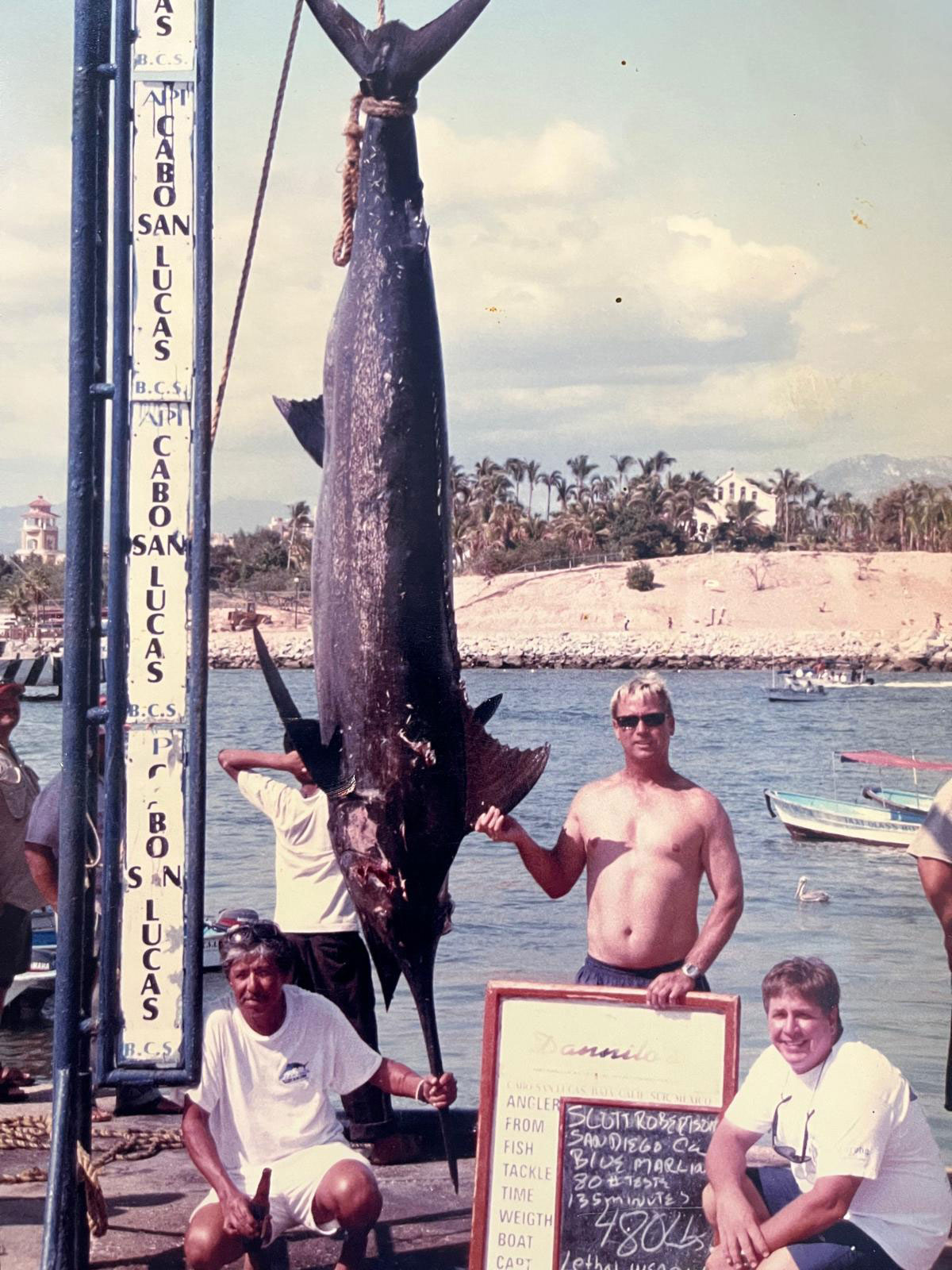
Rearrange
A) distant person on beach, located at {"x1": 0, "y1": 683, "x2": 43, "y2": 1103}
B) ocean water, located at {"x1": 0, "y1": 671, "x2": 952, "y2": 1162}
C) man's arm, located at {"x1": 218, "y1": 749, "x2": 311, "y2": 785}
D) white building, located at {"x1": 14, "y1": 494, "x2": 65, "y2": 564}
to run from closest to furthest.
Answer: man's arm, located at {"x1": 218, "y1": 749, "x2": 311, "y2": 785} < distant person on beach, located at {"x1": 0, "y1": 683, "x2": 43, "y2": 1103} < ocean water, located at {"x1": 0, "y1": 671, "x2": 952, "y2": 1162} < white building, located at {"x1": 14, "y1": 494, "x2": 65, "y2": 564}

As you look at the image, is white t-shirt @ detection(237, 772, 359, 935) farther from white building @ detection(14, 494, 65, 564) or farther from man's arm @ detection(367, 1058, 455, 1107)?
white building @ detection(14, 494, 65, 564)

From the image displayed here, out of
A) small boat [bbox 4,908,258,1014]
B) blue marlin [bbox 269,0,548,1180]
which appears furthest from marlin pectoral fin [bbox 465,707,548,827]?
small boat [bbox 4,908,258,1014]

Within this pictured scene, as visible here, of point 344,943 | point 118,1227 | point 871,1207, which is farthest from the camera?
point 344,943

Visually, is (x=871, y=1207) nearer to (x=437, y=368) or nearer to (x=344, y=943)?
(x=344, y=943)

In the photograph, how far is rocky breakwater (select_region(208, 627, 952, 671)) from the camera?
5184 centimetres

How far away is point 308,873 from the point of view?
12.6 feet

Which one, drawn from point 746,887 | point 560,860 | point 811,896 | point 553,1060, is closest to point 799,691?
point 746,887

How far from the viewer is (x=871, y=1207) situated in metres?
2.70

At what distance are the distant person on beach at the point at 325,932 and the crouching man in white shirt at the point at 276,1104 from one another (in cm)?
72

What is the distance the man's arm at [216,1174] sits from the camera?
2799 mm

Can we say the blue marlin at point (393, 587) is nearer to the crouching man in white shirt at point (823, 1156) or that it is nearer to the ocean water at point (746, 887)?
the ocean water at point (746, 887)

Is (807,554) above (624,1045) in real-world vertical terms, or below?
above

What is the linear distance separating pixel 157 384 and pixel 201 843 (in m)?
0.96

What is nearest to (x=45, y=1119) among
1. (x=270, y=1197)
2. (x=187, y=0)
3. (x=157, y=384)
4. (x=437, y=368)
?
(x=270, y=1197)
